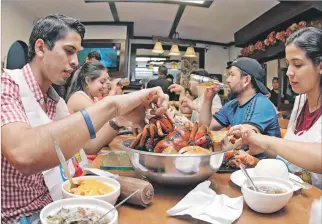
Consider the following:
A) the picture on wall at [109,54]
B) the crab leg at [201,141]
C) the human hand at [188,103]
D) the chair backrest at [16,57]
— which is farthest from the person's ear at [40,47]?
the picture on wall at [109,54]

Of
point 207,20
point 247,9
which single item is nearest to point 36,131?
point 247,9

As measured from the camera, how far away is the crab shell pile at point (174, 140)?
3.51 ft

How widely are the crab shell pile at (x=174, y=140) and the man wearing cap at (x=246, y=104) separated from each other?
103 centimetres

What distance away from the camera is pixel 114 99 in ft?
3.46

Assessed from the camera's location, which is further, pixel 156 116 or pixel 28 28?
pixel 28 28

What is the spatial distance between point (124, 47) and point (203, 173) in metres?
5.91

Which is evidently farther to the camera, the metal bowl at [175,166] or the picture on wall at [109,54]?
the picture on wall at [109,54]

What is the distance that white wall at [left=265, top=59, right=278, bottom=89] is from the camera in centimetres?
567

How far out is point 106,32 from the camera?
6641 millimetres

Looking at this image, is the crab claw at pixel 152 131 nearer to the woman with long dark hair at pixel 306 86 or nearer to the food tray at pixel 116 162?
the food tray at pixel 116 162

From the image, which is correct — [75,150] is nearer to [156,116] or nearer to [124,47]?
[156,116]

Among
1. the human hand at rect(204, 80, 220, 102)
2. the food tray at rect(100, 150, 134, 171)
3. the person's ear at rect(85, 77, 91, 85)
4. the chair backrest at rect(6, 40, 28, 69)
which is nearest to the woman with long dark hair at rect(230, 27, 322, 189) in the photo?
the food tray at rect(100, 150, 134, 171)

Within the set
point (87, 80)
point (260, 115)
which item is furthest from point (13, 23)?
point (260, 115)

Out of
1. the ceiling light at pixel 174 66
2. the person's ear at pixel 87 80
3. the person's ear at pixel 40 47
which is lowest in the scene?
the person's ear at pixel 87 80
